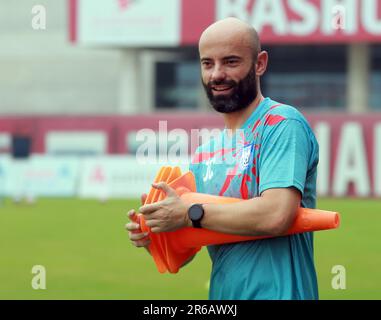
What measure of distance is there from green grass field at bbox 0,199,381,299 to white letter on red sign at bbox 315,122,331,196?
763 cm

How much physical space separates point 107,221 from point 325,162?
460 inches

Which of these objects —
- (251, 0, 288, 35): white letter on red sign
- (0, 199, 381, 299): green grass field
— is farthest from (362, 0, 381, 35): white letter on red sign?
→ (0, 199, 381, 299): green grass field

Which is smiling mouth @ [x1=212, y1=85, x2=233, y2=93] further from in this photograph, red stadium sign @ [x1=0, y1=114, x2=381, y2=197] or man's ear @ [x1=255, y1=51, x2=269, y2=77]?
red stadium sign @ [x1=0, y1=114, x2=381, y2=197]

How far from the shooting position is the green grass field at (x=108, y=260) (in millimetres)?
9773

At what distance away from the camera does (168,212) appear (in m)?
3.48

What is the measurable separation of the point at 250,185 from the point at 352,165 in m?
25.7

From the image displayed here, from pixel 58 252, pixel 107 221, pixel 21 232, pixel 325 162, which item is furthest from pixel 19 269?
pixel 325 162

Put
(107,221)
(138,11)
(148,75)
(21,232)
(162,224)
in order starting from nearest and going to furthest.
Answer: (162,224)
(21,232)
(107,221)
(138,11)
(148,75)

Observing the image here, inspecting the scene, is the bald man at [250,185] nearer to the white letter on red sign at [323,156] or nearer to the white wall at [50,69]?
the white letter on red sign at [323,156]

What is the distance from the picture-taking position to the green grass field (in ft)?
32.1

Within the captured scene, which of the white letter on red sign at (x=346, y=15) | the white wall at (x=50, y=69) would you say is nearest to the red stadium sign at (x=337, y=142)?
the white letter on red sign at (x=346, y=15)

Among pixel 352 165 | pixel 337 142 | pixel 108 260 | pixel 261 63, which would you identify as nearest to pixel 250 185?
pixel 261 63

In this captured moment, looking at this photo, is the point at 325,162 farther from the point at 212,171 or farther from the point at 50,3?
the point at 212,171
